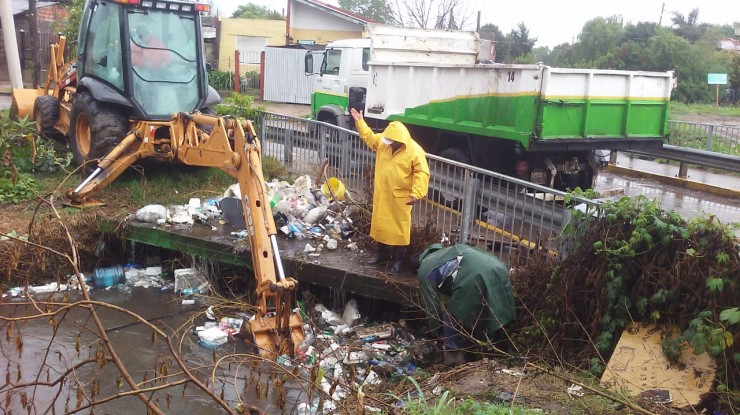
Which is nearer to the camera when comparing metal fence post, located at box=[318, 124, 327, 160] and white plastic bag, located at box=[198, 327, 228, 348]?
white plastic bag, located at box=[198, 327, 228, 348]

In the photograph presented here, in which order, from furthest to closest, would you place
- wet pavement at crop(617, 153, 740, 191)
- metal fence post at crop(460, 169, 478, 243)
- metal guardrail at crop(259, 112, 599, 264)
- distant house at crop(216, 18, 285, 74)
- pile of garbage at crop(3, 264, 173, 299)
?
distant house at crop(216, 18, 285, 74)
wet pavement at crop(617, 153, 740, 191)
pile of garbage at crop(3, 264, 173, 299)
metal fence post at crop(460, 169, 478, 243)
metal guardrail at crop(259, 112, 599, 264)

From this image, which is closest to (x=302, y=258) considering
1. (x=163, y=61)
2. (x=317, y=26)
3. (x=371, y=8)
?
(x=163, y=61)

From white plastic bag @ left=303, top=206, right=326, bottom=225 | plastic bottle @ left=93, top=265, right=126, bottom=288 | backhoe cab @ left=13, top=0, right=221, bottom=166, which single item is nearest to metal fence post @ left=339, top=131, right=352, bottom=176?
white plastic bag @ left=303, top=206, right=326, bottom=225

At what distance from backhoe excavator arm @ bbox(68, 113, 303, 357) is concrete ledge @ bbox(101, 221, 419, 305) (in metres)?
0.36

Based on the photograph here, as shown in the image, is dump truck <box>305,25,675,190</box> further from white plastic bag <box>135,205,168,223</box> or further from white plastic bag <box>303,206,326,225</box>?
white plastic bag <box>135,205,168,223</box>

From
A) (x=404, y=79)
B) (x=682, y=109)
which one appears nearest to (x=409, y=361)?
(x=404, y=79)

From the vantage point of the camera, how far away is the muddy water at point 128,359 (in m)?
5.43

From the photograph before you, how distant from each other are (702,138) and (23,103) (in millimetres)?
13239

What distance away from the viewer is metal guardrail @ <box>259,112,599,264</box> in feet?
21.0

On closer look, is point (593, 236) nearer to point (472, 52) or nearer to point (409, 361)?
point (409, 361)

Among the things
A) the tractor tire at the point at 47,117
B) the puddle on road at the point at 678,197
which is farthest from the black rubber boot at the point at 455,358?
the tractor tire at the point at 47,117

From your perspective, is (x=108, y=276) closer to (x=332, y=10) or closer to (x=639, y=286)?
(x=639, y=286)

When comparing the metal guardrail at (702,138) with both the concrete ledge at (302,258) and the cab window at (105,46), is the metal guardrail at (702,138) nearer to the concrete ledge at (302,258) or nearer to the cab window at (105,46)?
the concrete ledge at (302,258)

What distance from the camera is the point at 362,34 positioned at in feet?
100
